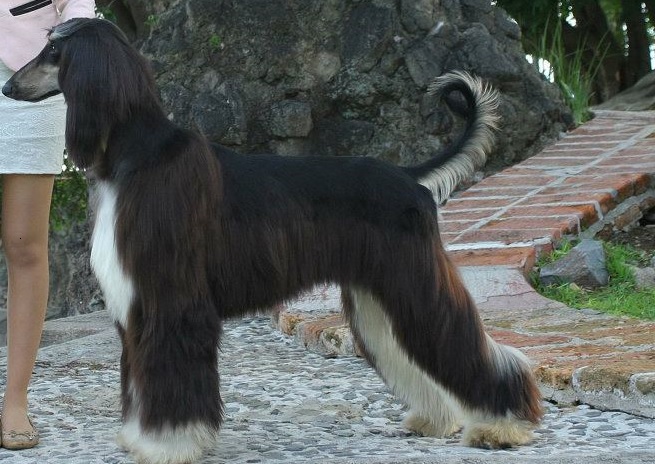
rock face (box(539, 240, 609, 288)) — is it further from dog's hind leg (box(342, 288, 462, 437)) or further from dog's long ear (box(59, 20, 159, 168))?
dog's long ear (box(59, 20, 159, 168))

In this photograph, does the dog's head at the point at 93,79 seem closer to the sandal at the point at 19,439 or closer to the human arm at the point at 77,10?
the human arm at the point at 77,10

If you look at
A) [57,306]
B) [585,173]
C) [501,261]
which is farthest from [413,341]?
[57,306]

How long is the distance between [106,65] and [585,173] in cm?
400

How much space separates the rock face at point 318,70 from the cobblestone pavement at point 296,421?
1.91 meters

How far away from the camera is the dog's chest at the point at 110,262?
2.99 metres

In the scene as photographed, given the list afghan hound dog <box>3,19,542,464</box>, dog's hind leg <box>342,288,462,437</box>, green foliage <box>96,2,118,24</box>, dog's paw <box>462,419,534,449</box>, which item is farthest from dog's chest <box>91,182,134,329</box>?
green foliage <box>96,2,118,24</box>


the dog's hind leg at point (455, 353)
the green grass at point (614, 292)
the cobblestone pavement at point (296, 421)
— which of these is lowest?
the cobblestone pavement at point (296, 421)

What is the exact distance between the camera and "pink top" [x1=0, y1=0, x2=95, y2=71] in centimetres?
335

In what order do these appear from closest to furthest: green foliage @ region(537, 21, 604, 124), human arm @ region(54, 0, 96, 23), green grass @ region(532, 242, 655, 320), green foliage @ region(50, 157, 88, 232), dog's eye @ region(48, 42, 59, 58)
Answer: dog's eye @ region(48, 42, 59, 58) < human arm @ region(54, 0, 96, 23) < green grass @ region(532, 242, 655, 320) < green foliage @ region(50, 157, 88, 232) < green foliage @ region(537, 21, 604, 124)

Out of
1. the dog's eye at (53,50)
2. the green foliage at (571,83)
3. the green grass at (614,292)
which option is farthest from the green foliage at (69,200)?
the dog's eye at (53,50)

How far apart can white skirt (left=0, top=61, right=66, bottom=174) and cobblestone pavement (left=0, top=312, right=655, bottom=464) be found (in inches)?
35.0

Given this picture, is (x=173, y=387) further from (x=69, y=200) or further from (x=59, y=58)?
(x=69, y=200)

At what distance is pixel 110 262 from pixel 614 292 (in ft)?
9.25

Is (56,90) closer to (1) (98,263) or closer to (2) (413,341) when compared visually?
(1) (98,263)
